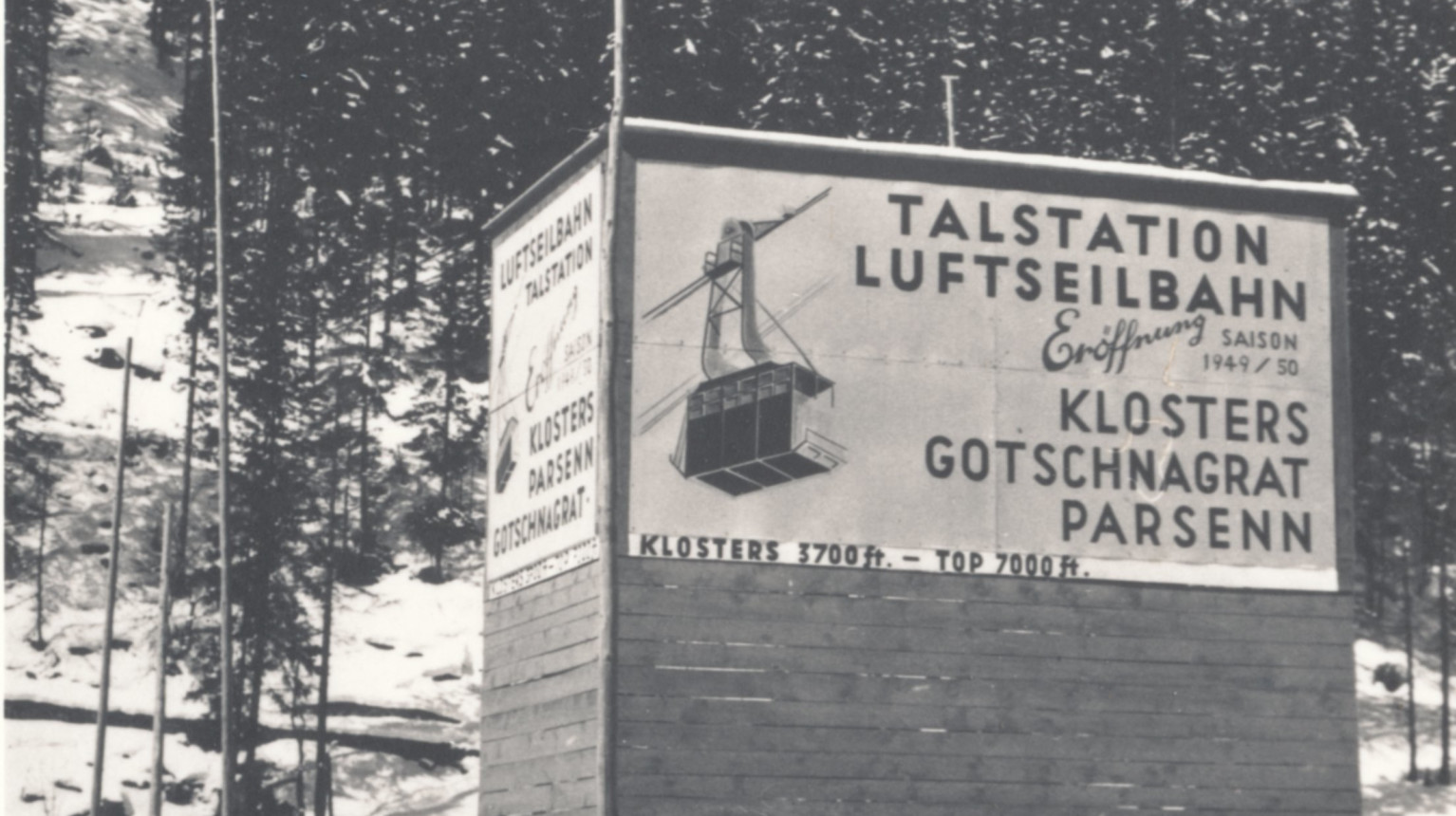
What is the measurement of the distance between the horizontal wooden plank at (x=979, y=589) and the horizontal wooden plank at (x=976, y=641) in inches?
10.4

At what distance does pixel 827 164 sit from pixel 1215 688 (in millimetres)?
5298

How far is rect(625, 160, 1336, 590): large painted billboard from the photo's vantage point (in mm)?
17594

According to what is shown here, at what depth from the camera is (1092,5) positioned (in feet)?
180

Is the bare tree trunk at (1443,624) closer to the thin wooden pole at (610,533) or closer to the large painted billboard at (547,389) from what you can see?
the large painted billboard at (547,389)

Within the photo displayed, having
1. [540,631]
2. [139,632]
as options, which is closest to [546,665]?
[540,631]

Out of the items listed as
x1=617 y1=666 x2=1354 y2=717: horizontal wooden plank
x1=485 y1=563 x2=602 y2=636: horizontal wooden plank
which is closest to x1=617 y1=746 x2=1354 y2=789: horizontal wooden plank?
x1=617 y1=666 x2=1354 y2=717: horizontal wooden plank

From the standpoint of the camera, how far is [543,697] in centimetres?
1842

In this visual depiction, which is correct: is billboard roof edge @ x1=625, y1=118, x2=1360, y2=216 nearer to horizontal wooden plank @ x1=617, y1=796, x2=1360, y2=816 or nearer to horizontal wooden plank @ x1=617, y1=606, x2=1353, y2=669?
horizontal wooden plank @ x1=617, y1=606, x2=1353, y2=669

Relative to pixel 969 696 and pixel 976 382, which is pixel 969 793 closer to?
pixel 969 696

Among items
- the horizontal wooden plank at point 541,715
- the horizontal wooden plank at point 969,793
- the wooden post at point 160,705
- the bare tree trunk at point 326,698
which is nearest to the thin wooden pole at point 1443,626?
the bare tree trunk at point 326,698

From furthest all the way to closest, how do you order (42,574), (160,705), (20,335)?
1. (20,335)
2. (42,574)
3. (160,705)

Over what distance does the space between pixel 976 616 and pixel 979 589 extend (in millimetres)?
214

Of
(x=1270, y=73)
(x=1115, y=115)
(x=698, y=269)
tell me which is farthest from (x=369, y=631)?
(x=698, y=269)

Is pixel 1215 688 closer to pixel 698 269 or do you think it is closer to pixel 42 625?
pixel 698 269
